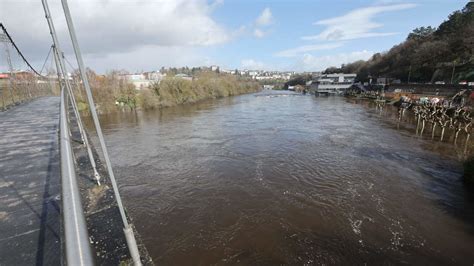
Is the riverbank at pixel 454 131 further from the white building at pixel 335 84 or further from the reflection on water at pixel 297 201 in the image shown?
the white building at pixel 335 84

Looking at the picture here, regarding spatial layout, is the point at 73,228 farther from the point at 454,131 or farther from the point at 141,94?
the point at 141,94

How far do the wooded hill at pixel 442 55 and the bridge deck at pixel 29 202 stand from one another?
6980 centimetres

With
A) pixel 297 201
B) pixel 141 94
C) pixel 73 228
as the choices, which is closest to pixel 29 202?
pixel 73 228

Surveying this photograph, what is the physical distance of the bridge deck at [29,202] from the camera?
328cm

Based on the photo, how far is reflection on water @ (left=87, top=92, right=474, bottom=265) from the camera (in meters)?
8.50

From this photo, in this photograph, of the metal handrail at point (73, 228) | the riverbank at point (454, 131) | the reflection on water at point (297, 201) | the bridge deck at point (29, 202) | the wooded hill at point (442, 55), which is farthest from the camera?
the wooded hill at point (442, 55)

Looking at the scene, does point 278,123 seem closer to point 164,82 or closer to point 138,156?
point 138,156

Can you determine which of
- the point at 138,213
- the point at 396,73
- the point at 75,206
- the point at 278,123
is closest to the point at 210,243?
the point at 138,213

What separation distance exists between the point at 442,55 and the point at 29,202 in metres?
85.6

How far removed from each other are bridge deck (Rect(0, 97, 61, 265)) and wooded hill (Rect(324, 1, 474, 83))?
69.8m

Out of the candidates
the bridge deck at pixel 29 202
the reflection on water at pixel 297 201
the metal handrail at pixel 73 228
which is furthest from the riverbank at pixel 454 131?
the bridge deck at pixel 29 202

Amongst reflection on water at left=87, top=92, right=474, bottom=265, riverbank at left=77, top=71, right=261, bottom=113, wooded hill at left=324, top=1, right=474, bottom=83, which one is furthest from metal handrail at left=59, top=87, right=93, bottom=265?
wooded hill at left=324, top=1, right=474, bottom=83

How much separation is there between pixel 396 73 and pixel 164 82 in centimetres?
7089

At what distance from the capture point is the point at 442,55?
65.9 m
